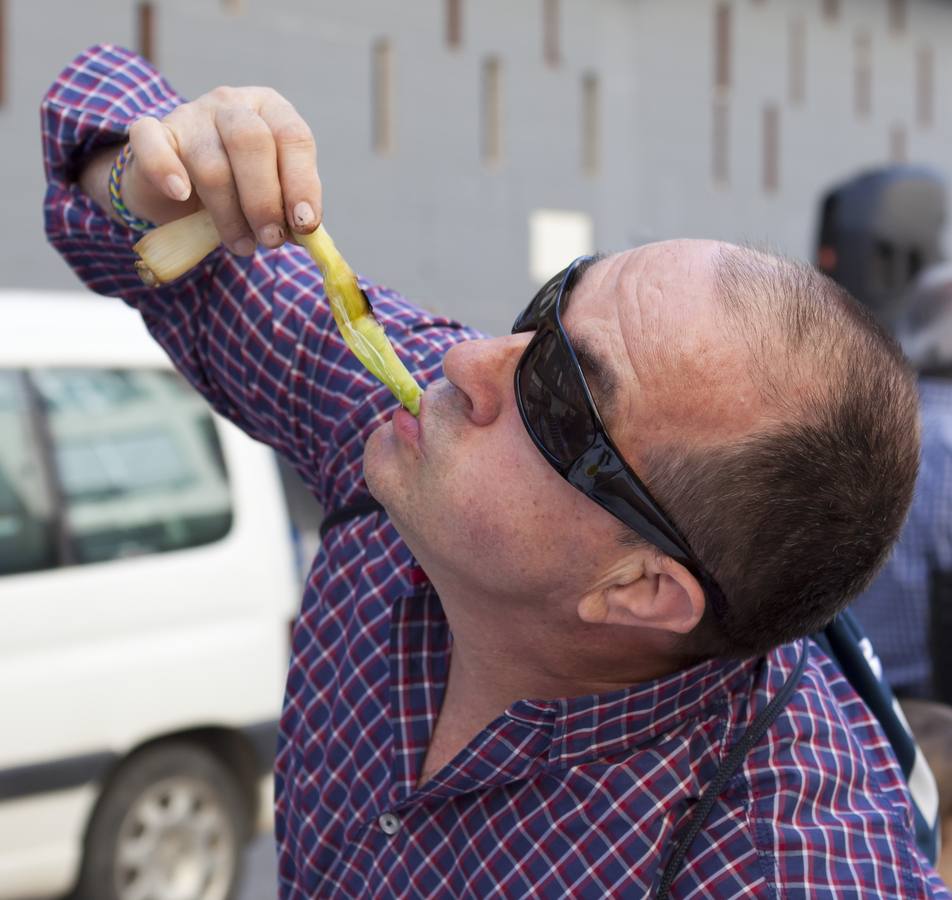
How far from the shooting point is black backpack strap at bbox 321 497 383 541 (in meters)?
1.89

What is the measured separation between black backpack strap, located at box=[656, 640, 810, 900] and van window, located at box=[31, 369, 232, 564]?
2.97 metres

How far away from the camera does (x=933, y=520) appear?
320 cm

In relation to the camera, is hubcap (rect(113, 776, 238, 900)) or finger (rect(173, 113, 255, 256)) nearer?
finger (rect(173, 113, 255, 256))

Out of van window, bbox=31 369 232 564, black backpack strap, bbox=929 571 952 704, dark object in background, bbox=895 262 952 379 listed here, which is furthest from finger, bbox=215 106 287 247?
van window, bbox=31 369 232 564

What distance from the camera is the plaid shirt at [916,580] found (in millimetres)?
3195

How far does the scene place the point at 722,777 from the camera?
1.53 meters

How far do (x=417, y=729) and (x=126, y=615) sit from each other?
271cm

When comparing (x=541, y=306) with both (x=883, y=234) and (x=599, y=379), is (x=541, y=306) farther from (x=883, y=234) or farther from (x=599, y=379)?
(x=883, y=234)

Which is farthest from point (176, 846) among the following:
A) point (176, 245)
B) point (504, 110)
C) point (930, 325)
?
point (504, 110)

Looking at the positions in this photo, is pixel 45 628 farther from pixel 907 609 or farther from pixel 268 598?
pixel 907 609

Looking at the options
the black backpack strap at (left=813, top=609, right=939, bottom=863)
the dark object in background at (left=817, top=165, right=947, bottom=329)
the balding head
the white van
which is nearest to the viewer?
the balding head

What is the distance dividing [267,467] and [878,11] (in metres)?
31.3

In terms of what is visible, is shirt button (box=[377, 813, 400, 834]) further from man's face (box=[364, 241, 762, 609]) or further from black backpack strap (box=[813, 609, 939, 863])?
black backpack strap (box=[813, 609, 939, 863])

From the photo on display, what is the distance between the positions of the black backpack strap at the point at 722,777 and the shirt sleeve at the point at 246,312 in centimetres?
63
